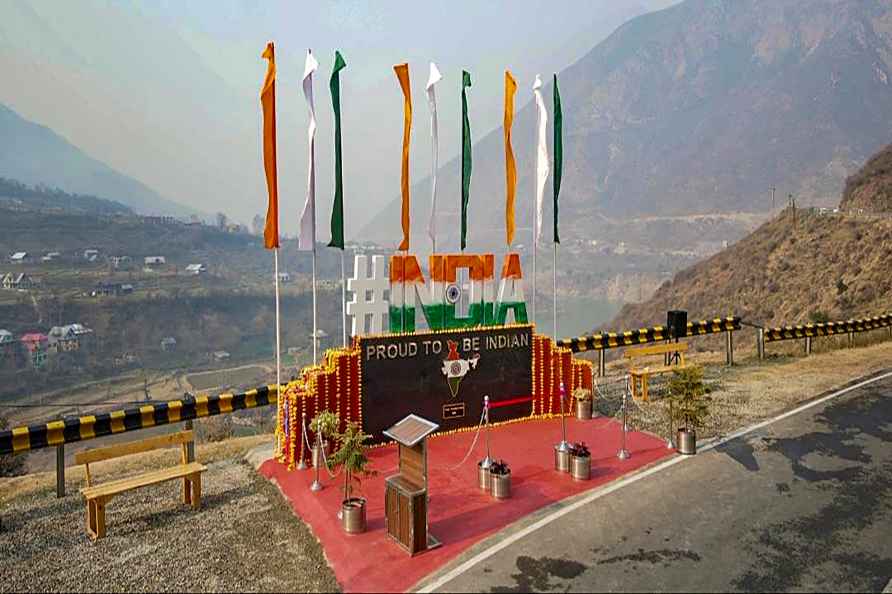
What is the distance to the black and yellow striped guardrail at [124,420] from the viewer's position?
38.2ft

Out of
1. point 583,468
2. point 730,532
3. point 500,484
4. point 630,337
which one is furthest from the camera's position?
point 630,337

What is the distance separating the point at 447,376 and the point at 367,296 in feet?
8.68

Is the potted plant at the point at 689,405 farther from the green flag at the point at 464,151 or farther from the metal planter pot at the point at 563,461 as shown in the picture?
the green flag at the point at 464,151

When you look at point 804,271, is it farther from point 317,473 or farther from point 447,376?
point 317,473

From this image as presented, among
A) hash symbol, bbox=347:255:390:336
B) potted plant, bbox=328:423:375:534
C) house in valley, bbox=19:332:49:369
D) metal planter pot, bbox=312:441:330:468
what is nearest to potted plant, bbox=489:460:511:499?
potted plant, bbox=328:423:375:534

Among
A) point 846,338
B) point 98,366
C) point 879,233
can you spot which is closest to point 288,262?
point 98,366

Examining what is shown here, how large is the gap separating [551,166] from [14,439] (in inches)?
571

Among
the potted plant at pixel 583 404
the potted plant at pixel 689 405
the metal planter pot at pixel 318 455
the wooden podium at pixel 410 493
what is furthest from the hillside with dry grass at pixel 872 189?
the wooden podium at pixel 410 493

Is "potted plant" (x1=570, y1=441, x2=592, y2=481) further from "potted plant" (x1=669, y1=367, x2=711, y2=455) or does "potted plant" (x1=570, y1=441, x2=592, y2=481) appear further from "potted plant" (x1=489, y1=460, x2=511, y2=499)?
"potted plant" (x1=669, y1=367, x2=711, y2=455)

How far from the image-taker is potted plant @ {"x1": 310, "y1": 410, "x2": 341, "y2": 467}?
11625 millimetres

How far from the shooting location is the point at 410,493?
906 centimetres

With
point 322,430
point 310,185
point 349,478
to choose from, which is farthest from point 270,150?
point 349,478

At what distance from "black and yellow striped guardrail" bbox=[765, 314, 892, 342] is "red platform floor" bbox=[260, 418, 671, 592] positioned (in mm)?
11316

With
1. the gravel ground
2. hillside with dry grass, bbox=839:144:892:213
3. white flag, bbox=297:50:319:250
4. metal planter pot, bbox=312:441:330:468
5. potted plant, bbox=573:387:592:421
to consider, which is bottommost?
the gravel ground
